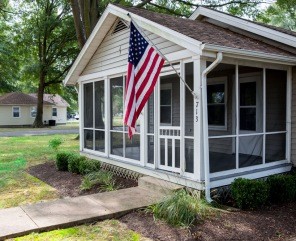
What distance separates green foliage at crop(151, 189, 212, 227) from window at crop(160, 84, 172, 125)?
4081mm

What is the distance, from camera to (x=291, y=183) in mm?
6293

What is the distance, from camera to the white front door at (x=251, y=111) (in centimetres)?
803

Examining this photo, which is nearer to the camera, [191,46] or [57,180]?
[191,46]

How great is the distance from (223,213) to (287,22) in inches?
1533

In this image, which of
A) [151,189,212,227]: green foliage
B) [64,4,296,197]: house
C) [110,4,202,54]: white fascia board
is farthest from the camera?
[64,4,296,197]: house

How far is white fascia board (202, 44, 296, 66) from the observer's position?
5.58 meters

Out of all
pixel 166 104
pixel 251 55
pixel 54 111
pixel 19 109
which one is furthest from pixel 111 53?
pixel 54 111

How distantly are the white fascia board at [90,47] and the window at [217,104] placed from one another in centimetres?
349

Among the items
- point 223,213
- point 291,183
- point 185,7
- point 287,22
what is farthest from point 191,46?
point 287,22

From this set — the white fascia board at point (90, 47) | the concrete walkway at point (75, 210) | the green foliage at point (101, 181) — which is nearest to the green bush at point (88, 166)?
the green foliage at point (101, 181)

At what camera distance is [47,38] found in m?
28.5

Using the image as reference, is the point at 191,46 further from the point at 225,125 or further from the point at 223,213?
the point at 225,125

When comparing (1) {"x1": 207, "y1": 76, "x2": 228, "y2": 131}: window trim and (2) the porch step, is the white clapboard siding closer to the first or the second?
(1) {"x1": 207, "y1": 76, "x2": 228, "y2": 131}: window trim

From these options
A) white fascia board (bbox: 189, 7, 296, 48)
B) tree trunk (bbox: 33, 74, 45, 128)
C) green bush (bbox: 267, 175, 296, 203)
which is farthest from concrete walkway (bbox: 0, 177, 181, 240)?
tree trunk (bbox: 33, 74, 45, 128)
